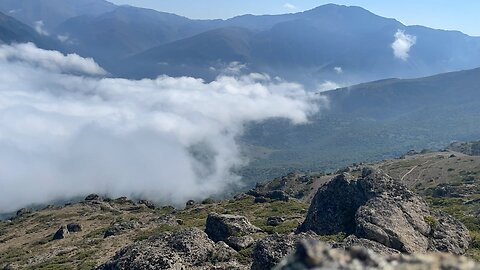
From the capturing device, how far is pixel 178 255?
97.6ft

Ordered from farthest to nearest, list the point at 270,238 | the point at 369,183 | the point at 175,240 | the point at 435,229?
the point at 369,183 → the point at 435,229 → the point at 175,240 → the point at 270,238

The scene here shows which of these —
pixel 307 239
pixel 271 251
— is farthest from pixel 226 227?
pixel 307 239

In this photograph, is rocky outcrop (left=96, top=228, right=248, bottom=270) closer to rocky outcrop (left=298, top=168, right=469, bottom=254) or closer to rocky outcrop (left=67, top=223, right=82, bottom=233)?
rocky outcrop (left=298, top=168, right=469, bottom=254)

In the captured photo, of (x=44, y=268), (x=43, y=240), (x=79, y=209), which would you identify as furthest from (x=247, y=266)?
(x=79, y=209)

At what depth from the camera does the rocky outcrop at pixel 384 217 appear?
102 ft

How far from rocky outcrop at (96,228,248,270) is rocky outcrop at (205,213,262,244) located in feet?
25.9

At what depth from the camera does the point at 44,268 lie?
175 ft

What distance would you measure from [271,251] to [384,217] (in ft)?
33.2

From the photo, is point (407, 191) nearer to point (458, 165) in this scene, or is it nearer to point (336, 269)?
point (336, 269)

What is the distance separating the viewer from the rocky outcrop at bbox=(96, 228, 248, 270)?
28.2 meters

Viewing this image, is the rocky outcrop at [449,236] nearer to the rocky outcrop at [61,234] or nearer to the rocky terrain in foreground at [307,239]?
the rocky terrain in foreground at [307,239]

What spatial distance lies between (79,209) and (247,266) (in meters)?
91.0

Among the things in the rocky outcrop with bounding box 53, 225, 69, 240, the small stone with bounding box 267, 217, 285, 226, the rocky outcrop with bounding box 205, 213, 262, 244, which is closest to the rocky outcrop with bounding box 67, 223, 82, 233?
the rocky outcrop with bounding box 53, 225, 69, 240

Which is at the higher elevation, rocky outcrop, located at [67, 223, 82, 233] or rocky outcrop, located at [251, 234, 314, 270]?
rocky outcrop, located at [251, 234, 314, 270]
